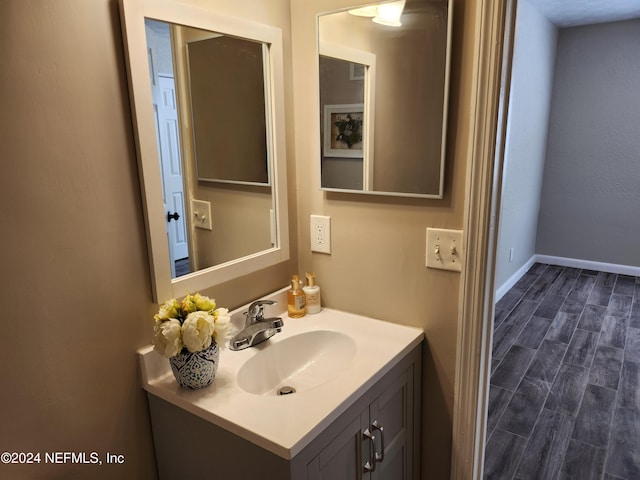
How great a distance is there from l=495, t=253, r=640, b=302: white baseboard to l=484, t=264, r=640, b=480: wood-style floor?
0.63 ft

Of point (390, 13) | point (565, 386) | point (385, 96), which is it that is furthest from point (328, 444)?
point (565, 386)

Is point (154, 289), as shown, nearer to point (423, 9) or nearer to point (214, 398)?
point (214, 398)

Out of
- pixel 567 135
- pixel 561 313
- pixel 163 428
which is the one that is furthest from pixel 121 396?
pixel 567 135

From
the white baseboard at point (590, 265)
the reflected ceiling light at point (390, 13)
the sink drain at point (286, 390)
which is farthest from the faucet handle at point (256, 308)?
the white baseboard at point (590, 265)

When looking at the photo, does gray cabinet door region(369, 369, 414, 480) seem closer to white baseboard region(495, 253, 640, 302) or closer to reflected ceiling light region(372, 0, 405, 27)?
reflected ceiling light region(372, 0, 405, 27)

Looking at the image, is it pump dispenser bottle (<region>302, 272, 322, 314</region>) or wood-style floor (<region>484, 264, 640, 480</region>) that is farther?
wood-style floor (<region>484, 264, 640, 480</region>)

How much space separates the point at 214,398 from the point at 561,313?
332cm

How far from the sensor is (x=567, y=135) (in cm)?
461

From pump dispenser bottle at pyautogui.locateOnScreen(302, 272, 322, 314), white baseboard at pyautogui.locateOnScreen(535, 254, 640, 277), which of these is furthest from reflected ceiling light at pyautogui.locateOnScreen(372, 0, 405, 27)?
white baseboard at pyautogui.locateOnScreen(535, 254, 640, 277)

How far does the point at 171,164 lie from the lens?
125 cm

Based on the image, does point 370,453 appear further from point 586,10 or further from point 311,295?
point 586,10

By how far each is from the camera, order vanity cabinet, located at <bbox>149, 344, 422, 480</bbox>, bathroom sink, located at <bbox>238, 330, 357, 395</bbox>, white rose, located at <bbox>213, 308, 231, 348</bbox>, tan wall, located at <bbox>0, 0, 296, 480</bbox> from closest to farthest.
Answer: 1. tan wall, located at <bbox>0, 0, 296, 480</bbox>
2. vanity cabinet, located at <bbox>149, 344, 422, 480</bbox>
3. white rose, located at <bbox>213, 308, 231, 348</bbox>
4. bathroom sink, located at <bbox>238, 330, 357, 395</bbox>

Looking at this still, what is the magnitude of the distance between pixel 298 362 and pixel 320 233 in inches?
17.8

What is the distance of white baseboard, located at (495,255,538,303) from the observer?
4023mm
